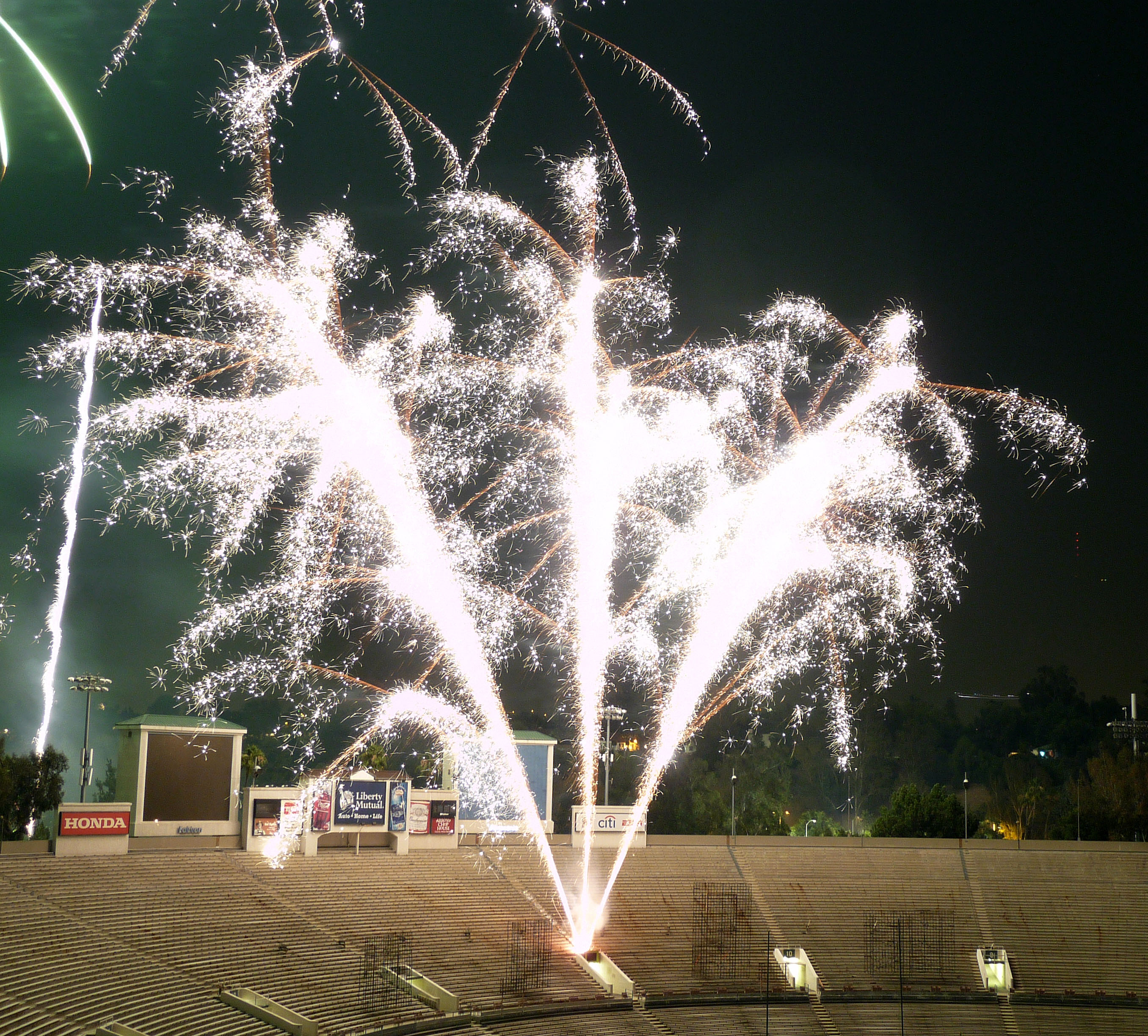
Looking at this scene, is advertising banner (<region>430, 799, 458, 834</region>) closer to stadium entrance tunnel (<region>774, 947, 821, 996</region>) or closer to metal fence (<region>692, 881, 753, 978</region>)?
metal fence (<region>692, 881, 753, 978</region>)

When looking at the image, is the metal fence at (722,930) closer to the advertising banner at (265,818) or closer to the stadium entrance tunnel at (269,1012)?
the stadium entrance tunnel at (269,1012)

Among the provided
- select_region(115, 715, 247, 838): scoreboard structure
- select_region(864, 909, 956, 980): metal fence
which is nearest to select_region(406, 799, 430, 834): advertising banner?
select_region(115, 715, 247, 838): scoreboard structure

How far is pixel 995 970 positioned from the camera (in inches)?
1051

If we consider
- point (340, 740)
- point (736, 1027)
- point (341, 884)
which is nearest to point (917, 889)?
point (736, 1027)

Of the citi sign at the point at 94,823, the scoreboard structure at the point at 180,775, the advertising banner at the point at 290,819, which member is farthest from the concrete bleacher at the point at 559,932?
the scoreboard structure at the point at 180,775

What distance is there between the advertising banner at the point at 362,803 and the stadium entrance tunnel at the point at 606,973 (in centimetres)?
647

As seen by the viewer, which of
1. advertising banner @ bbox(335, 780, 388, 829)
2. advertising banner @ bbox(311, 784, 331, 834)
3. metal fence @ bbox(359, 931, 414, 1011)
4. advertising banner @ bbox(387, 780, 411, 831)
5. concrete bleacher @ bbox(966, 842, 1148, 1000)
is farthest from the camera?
advertising banner @ bbox(387, 780, 411, 831)

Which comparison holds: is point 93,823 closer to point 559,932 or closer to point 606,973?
point 559,932

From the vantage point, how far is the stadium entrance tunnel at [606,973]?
24141 millimetres

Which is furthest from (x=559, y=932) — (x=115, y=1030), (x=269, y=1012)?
(x=115, y=1030)

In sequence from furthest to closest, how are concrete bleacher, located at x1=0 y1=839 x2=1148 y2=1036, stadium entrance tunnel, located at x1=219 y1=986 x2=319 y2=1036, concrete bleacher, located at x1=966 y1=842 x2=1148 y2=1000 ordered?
concrete bleacher, located at x1=966 y1=842 x2=1148 y2=1000
concrete bleacher, located at x1=0 y1=839 x2=1148 y2=1036
stadium entrance tunnel, located at x1=219 y1=986 x2=319 y2=1036

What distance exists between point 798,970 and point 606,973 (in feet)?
15.4

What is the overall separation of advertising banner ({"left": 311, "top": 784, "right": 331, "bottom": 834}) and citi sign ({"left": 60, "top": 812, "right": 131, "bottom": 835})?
4.59 metres

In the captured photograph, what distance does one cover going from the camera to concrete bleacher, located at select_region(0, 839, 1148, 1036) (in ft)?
62.3
